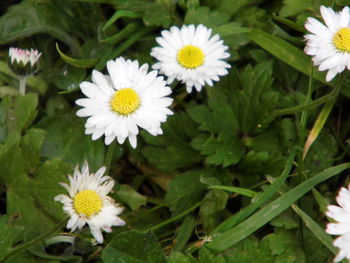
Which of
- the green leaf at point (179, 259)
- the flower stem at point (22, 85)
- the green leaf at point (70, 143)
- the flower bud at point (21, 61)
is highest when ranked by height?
the flower bud at point (21, 61)

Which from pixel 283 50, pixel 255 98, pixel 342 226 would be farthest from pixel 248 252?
pixel 283 50

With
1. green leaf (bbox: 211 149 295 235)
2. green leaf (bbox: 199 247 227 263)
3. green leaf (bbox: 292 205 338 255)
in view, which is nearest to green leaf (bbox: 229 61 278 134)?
green leaf (bbox: 211 149 295 235)

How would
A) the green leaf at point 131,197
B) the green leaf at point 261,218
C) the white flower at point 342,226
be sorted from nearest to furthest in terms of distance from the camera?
1. the white flower at point 342,226
2. the green leaf at point 261,218
3. the green leaf at point 131,197

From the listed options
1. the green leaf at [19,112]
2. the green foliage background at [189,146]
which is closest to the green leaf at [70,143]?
the green foliage background at [189,146]

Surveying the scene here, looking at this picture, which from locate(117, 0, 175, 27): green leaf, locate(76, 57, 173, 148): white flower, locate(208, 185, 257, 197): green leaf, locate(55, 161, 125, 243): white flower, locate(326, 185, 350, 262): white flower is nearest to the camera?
locate(326, 185, 350, 262): white flower

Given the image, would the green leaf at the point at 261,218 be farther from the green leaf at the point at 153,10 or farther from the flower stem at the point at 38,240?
the green leaf at the point at 153,10

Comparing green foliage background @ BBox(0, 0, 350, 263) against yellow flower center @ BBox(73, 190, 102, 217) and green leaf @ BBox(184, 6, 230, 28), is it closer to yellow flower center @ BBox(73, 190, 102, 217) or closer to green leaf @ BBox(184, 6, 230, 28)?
green leaf @ BBox(184, 6, 230, 28)

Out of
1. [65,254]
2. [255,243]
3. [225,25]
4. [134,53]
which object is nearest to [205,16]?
[225,25]
